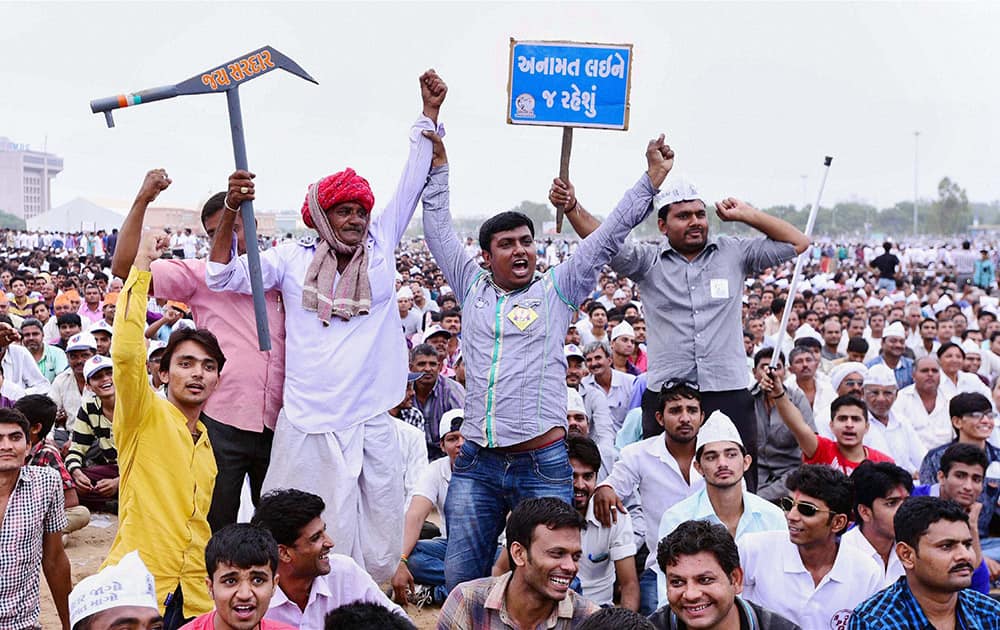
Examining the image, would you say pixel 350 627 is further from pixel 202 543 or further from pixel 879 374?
pixel 879 374

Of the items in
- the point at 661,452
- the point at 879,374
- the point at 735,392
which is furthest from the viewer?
the point at 879,374

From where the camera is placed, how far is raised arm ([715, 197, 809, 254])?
453 cm

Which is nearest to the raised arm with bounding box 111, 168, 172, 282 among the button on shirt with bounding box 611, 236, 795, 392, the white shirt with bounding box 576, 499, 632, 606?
the button on shirt with bounding box 611, 236, 795, 392

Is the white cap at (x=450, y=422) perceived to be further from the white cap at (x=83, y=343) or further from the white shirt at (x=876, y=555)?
the white cap at (x=83, y=343)

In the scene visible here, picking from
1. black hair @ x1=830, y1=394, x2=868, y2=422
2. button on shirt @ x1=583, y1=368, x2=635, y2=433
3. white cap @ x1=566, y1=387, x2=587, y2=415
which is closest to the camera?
black hair @ x1=830, y1=394, x2=868, y2=422

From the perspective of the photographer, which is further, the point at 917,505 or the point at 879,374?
the point at 879,374

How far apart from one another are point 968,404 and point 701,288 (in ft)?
8.83

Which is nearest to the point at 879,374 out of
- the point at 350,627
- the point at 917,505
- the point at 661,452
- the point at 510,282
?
the point at 661,452

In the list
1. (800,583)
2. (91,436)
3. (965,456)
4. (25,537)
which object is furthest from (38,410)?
(965,456)

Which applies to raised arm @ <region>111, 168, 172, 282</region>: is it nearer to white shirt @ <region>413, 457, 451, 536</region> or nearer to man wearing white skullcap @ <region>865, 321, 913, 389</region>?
white shirt @ <region>413, 457, 451, 536</region>

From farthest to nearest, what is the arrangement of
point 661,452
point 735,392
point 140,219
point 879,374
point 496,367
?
point 879,374
point 661,452
point 735,392
point 496,367
point 140,219

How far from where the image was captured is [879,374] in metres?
6.98

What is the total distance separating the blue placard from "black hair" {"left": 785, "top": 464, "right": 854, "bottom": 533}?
1674 millimetres

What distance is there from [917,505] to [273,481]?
7.62 feet
